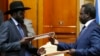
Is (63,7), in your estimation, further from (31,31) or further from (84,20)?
(84,20)

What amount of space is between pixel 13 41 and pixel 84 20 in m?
0.83

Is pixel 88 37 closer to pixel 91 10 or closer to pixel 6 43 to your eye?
pixel 91 10

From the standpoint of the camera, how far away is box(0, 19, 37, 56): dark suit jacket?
359 cm

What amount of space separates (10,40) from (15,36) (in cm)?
7

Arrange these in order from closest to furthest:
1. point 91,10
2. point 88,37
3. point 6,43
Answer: point 88,37 → point 91,10 → point 6,43

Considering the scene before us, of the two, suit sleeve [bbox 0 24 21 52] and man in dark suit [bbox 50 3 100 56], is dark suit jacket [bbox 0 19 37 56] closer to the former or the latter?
suit sleeve [bbox 0 24 21 52]

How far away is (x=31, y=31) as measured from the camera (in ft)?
14.7

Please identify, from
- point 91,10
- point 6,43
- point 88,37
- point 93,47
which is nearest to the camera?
point 93,47

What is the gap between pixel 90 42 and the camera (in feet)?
10.8

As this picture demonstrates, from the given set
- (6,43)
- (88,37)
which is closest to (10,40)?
(6,43)

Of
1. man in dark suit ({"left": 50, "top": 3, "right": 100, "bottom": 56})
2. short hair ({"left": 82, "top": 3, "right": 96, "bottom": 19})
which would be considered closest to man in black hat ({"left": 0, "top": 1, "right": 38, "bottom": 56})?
man in dark suit ({"left": 50, "top": 3, "right": 100, "bottom": 56})

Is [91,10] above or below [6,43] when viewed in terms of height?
above

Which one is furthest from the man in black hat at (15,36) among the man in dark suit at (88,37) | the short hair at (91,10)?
the short hair at (91,10)

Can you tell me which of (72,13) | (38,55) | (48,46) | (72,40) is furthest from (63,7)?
(38,55)
